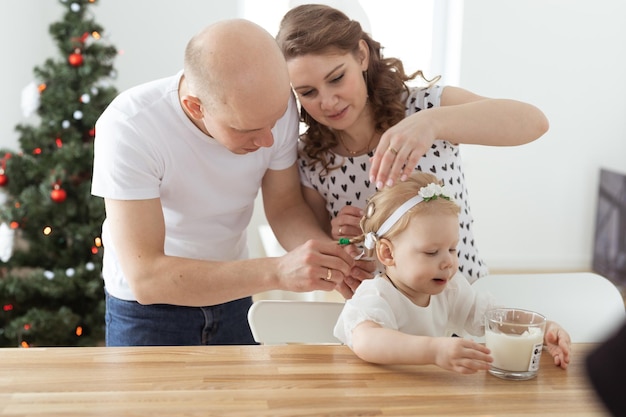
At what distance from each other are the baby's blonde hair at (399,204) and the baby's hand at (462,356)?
366 mm

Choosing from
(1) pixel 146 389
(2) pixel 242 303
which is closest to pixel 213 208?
(2) pixel 242 303

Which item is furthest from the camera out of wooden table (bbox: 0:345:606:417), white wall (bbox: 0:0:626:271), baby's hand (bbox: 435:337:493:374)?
white wall (bbox: 0:0:626:271)

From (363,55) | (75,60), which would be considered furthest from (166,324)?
(75,60)

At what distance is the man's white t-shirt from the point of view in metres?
1.79

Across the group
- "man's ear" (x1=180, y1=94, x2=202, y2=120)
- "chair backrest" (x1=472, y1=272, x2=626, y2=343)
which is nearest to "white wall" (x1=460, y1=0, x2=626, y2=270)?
"chair backrest" (x1=472, y1=272, x2=626, y2=343)

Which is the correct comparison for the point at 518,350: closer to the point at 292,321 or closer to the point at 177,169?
the point at 292,321

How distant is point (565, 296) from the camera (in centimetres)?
182

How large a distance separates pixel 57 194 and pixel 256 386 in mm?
2768

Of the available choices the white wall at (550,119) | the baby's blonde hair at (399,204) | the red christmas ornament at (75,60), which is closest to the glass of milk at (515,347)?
the baby's blonde hair at (399,204)

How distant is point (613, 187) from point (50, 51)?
4027mm

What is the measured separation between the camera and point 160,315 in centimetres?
205

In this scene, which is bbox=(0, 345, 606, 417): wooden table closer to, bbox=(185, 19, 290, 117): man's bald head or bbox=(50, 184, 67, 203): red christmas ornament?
bbox=(185, 19, 290, 117): man's bald head

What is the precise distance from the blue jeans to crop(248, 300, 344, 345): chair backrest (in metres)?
0.41

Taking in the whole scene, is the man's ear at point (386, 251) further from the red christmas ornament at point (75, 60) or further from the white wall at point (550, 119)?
the white wall at point (550, 119)
